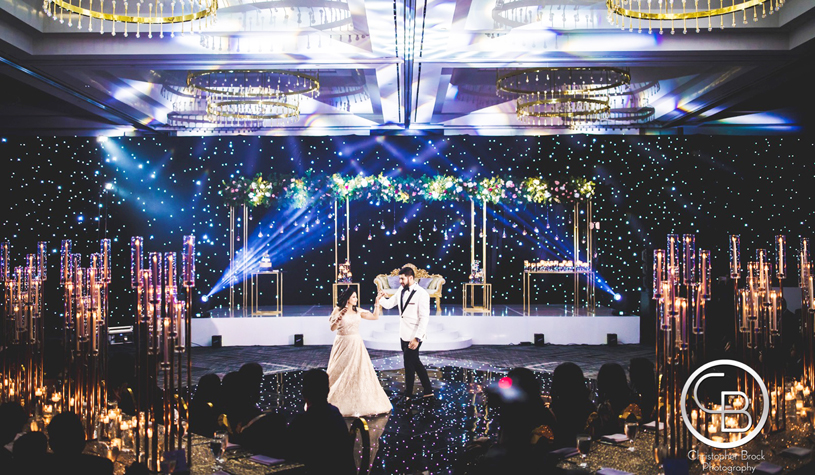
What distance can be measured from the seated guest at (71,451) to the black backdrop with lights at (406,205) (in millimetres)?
9382

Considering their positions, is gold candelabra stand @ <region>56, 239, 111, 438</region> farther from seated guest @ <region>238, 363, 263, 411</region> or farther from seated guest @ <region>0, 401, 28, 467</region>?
seated guest @ <region>238, 363, 263, 411</region>

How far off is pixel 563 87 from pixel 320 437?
7267 millimetres

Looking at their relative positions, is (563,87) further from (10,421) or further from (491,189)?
(10,421)

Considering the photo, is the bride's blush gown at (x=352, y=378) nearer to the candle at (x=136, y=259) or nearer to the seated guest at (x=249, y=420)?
the seated guest at (x=249, y=420)

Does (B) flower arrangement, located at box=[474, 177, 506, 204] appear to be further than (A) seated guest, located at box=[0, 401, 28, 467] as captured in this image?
Yes

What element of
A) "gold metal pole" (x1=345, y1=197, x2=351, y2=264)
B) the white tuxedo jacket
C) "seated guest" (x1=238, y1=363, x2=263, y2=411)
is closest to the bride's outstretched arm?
the white tuxedo jacket

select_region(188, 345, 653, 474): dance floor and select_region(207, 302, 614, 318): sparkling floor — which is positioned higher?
select_region(207, 302, 614, 318): sparkling floor

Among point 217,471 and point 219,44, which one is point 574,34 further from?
point 217,471

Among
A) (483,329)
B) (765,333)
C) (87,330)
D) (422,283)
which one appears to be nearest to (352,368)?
(87,330)

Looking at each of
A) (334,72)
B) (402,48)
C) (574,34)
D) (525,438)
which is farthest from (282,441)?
(334,72)

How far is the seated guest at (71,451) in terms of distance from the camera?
2.75 meters

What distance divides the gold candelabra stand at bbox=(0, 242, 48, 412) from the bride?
8.07 feet

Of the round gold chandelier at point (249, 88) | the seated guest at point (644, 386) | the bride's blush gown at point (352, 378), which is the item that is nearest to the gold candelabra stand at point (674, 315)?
the seated guest at point (644, 386)

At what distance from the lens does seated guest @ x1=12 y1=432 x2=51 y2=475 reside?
2738mm
